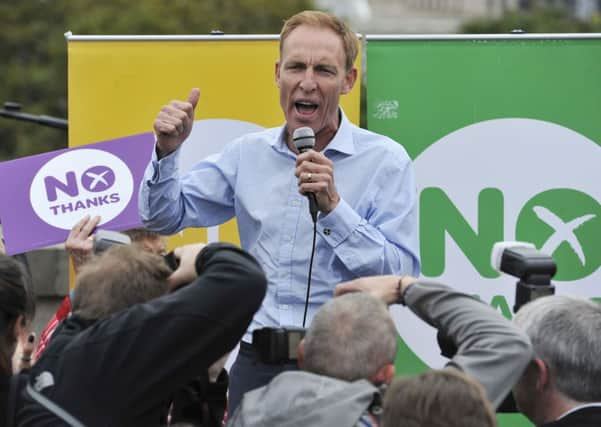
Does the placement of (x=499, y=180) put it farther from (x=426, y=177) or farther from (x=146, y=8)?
(x=146, y=8)

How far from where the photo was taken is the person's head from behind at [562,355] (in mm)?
3689

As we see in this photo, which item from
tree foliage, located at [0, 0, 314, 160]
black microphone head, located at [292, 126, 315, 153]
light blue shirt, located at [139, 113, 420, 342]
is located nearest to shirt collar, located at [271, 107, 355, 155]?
light blue shirt, located at [139, 113, 420, 342]

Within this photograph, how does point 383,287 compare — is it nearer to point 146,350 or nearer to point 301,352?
point 301,352

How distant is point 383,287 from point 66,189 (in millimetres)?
2575

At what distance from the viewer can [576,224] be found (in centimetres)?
650

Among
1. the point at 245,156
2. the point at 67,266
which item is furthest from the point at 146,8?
the point at 245,156

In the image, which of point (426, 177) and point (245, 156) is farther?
point (426, 177)

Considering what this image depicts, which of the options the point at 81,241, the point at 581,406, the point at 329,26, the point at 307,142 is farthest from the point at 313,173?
the point at 81,241

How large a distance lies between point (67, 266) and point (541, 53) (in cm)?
302

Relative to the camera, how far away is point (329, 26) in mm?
4762

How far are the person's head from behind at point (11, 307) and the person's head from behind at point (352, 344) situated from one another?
2.75 ft

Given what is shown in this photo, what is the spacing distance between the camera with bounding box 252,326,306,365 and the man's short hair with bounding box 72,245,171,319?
32cm

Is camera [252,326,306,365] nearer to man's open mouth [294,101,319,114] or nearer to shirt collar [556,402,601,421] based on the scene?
shirt collar [556,402,601,421]

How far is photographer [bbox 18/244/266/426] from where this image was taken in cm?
356
